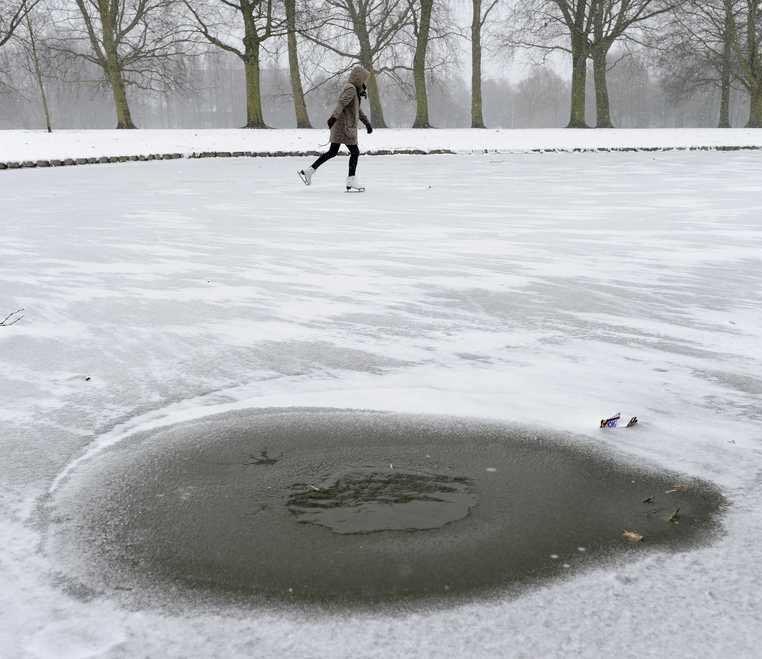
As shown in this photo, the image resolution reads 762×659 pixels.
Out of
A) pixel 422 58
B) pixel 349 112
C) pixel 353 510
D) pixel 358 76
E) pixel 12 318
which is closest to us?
pixel 353 510

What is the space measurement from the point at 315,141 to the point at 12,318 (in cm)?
2233

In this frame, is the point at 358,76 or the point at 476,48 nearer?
the point at 358,76

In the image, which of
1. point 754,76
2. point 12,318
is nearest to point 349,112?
point 12,318

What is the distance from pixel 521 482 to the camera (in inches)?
99.3

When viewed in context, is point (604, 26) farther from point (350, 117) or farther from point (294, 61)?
point (350, 117)

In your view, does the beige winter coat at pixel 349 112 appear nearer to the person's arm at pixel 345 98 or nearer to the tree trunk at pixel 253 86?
the person's arm at pixel 345 98

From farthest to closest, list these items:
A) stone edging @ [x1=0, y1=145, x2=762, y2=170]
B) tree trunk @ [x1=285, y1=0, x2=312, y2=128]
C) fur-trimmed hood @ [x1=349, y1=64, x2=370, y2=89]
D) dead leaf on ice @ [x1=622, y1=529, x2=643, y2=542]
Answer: tree trunk @ [x1=285, y1=0, x2=312, y2=128] < stone edging @ [x1=0, y1=145, x2=762, y2=170] < fur-trimmed hood @ [x1=349, y1=64, x2=370, y2=89] < dead leaf on ice @ [x1=622, y1=529, x2=643, y2=542]

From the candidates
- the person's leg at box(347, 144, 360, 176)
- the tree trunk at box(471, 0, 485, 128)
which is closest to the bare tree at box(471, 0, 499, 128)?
the tree trunk at box(471, 0, 485, 128)

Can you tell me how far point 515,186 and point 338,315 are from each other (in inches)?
339

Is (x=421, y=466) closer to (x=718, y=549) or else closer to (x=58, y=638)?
(x=718, y=549)

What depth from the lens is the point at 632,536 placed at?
7.13 feet

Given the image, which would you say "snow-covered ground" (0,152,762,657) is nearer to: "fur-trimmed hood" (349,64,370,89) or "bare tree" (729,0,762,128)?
"fur-trimmed hood" (349,64,370,89)

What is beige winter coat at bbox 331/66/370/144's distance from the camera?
1031 centimetres

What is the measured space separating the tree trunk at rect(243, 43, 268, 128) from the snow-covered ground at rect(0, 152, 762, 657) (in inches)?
844
